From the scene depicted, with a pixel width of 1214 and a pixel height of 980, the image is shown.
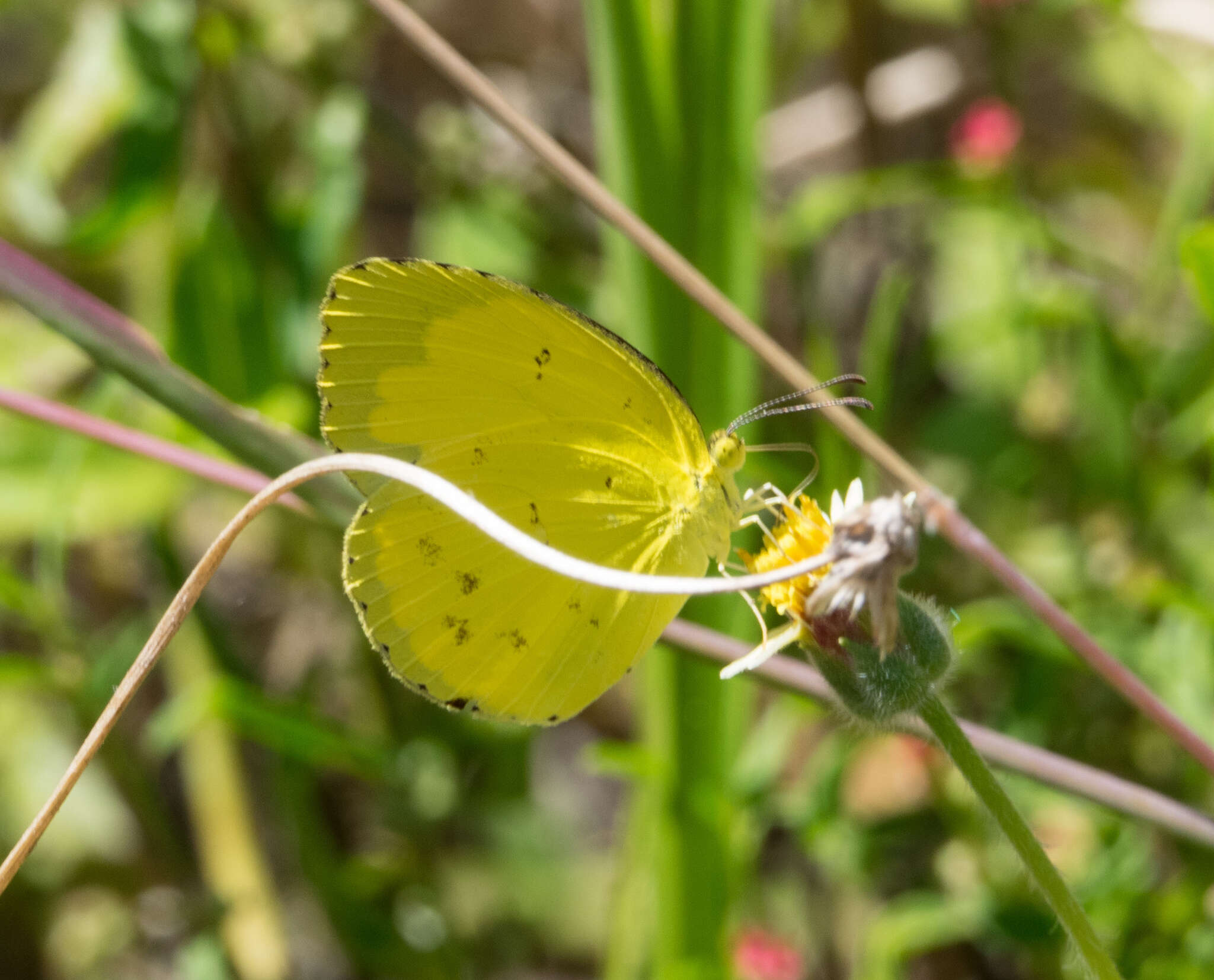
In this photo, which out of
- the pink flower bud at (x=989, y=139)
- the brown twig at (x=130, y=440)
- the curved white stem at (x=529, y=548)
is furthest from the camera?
the pink flower bud at (x=989, y=139)

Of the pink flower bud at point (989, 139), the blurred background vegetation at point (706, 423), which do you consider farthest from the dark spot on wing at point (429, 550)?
the pink flower bud at point (989, 139)

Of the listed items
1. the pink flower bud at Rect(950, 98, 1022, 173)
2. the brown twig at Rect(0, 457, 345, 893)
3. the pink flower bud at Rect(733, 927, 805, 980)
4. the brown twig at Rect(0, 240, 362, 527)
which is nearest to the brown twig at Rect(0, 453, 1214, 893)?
the brown twig at Rect(0, 457, 345, 893)

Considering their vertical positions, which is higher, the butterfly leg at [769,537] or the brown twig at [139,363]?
the brown twig at [139,363]

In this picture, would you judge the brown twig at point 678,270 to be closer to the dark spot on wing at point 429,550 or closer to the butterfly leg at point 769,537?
the butterfly leg at point 769,537

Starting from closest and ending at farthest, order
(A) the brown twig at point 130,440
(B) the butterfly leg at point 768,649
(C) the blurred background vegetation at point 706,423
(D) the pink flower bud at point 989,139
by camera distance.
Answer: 1. (B) the butterfly leg at point 768,649
2. (A) the brown twig at point 130,440
3. (C) the blurred background vegetation at point 706,423
4. (D) the pink flower bud at point 989,139

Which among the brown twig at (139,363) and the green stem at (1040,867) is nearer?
the green stem at (1040,867)

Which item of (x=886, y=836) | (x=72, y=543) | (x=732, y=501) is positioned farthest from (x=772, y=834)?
(x=72, y=543)

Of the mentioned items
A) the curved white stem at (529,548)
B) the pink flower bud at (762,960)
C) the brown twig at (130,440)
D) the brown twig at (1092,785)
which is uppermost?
the curved white stem at (529,548)

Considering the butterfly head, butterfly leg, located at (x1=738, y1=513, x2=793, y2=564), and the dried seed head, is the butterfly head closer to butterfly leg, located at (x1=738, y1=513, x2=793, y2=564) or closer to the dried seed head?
butterfly leg, located at (x1=738, y1=513, x2=793, y2=564)
